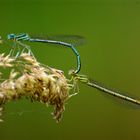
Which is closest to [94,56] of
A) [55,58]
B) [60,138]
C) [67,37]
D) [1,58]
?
[55,58]

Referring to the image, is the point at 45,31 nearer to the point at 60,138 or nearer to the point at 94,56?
the point at 94,56

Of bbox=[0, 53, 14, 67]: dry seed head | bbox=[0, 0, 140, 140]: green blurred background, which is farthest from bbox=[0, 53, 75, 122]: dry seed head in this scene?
bbox=[0, 0, 140, 140]: green blurred background

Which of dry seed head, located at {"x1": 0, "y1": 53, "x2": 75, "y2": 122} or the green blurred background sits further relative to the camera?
the green blurred background

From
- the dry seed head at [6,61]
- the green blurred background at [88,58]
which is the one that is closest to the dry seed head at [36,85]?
the dry seed head at [6,61]

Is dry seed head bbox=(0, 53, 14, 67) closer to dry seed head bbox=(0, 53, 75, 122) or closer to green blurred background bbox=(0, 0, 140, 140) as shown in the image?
dry seed head bbox=(0, 53, 75, 122)

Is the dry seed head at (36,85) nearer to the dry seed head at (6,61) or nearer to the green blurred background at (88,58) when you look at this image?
the dry seed head at (6,61)

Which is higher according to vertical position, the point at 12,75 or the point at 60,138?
the point at 12,75

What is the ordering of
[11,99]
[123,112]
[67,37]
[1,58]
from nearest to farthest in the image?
[11,99] < [1,58] < [67,37] < [123,112]

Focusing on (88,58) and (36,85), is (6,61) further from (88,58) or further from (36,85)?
(88,58)

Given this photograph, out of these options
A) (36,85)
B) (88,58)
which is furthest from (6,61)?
(88,58)
